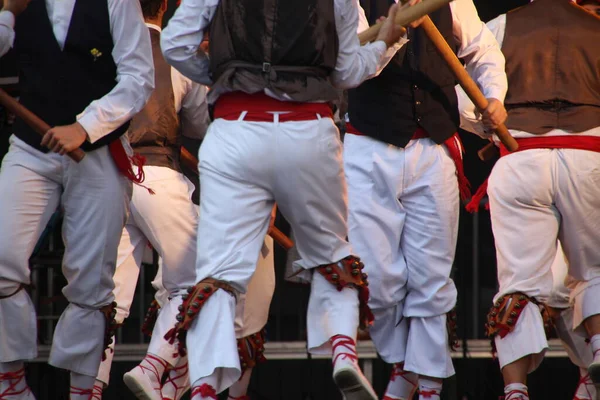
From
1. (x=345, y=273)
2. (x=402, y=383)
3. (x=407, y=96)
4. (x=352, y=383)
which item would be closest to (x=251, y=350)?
(x=402, y=383)

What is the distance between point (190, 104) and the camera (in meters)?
6.16

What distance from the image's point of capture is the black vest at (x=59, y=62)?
4.94m

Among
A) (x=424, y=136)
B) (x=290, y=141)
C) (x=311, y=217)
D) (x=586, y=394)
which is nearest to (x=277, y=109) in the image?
(x=290, y=141)

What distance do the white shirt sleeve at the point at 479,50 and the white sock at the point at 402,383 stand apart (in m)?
1.29

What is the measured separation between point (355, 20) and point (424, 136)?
3.18 ft

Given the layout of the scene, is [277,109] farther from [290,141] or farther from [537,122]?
[537,122]

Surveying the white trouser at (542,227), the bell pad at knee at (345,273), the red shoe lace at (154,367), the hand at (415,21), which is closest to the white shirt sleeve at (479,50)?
the white trouser at (542,227)

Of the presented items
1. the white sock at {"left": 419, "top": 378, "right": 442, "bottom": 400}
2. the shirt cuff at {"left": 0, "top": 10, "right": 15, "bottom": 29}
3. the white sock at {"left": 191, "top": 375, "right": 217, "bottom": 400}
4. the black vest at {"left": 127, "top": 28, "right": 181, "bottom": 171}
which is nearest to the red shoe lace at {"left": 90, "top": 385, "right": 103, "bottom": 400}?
the black vest at {"left": 127, "top": 28, "right": 181, "bottom": 171}

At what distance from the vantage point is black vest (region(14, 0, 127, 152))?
4941 millimetres

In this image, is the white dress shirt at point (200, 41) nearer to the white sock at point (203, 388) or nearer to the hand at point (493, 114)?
the hand at point (493, 114)

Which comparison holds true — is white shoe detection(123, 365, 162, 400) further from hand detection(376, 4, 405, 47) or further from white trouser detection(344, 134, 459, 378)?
hand detection(376, 4, 405, 47)

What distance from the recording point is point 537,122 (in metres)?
5.45

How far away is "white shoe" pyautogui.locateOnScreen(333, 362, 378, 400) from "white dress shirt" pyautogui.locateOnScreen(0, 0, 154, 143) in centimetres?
142

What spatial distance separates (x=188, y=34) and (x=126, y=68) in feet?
2.22
